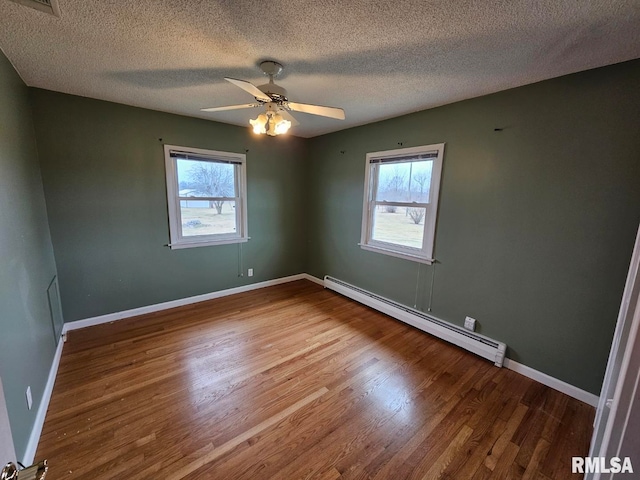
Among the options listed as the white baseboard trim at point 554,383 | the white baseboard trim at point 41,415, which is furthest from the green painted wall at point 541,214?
the white baseboard trim at point 41,415

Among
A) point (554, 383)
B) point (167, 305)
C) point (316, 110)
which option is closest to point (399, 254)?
point (554, 383)

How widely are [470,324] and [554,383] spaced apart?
27.9 inches

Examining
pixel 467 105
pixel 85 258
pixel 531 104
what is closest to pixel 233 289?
pixel 85 258

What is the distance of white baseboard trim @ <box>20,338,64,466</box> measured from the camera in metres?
1.45

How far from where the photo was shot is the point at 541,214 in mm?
2137

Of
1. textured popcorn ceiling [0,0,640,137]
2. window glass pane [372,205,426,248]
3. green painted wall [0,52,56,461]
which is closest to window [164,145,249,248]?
textured popcorn ceiling [0,0,640,137]

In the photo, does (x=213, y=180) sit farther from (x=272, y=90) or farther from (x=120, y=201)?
(x=272, y=90)

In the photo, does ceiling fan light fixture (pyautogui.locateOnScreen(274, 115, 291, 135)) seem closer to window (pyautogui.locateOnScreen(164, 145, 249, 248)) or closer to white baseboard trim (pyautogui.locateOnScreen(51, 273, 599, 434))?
window (pyautogui.locateOnScreen(164, 145, 249, 248))

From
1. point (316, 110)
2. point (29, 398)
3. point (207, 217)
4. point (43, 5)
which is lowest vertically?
point (29, 398)

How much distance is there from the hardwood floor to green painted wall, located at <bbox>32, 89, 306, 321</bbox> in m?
0.55

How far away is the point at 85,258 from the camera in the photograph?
282 cm

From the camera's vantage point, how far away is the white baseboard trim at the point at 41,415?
1.45 meters

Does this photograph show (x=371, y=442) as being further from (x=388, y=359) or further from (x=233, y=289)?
(x=233, y=289)

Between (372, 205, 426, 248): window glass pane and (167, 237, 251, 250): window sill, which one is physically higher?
(372, 205, 426, 248): window glass pane
